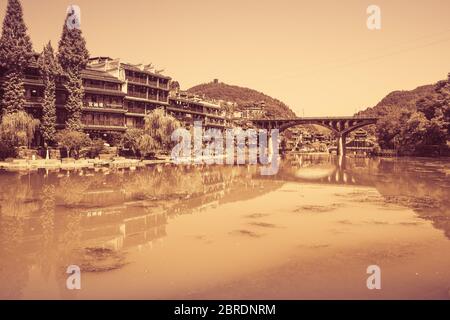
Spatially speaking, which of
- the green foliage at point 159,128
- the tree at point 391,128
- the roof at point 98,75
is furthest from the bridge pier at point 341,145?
the roof at point 98,75

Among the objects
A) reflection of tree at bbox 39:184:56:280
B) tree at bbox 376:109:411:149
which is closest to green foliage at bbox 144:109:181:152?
reflection of tree at bbox 39:184:56:280

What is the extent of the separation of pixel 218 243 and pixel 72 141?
4727cm

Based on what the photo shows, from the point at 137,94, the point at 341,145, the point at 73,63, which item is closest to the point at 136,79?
the point at 137,94

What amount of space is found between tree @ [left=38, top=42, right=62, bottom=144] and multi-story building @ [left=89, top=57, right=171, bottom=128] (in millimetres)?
17979

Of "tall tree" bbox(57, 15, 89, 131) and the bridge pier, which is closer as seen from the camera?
"tall tree" bbox(57, 15, 89, 131)

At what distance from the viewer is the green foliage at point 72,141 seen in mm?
59906

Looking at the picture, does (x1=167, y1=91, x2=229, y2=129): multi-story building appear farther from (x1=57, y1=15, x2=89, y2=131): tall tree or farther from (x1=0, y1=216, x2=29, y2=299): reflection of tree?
(x1=0, y1=216, x2=29, y2=299): reflection of tree

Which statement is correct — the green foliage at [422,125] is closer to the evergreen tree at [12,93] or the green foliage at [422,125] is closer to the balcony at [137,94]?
the balcony at [137,94]

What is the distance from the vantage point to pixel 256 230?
21547 millimetres

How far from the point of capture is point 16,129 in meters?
55.2

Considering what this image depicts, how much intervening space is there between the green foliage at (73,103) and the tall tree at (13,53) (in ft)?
23.0

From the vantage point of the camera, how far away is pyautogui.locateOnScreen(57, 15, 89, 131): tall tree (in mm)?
64938
